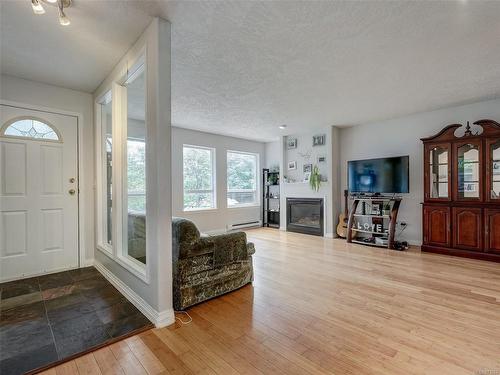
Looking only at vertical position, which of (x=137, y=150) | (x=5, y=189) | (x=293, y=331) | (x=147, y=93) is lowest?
(x=293, y=331)

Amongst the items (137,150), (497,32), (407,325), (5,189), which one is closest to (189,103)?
(137,150)

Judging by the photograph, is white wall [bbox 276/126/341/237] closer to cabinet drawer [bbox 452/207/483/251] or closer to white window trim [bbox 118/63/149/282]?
cabinet drawer [bbox 452/207/483/251]

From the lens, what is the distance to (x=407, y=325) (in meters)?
1.99

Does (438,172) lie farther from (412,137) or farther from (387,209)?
(387,209)

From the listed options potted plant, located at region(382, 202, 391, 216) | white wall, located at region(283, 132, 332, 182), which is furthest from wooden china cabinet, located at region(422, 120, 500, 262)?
white wall, located at region(283, 132, 332, 182)

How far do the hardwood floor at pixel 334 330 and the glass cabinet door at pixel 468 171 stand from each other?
1.19 meters

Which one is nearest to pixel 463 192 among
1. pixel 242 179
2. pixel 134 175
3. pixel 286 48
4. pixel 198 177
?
pixel 286 48

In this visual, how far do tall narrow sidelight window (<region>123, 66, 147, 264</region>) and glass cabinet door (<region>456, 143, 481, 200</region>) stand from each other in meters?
4.69

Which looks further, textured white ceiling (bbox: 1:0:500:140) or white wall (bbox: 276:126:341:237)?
white wall (bbox: 276:126:341:237)

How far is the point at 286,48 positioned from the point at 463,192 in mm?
3685

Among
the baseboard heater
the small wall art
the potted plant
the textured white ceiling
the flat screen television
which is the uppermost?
the textured white ceiling

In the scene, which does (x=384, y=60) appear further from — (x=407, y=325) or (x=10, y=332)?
(x=10, y=332)

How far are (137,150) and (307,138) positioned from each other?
4.34 meters

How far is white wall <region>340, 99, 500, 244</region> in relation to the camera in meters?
4.14
